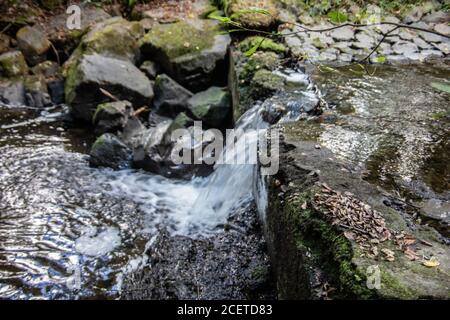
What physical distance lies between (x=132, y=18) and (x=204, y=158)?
535cm

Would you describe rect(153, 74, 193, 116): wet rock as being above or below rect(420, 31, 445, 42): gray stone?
below

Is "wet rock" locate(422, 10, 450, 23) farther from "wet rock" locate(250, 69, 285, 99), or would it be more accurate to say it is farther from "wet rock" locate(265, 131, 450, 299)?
"wet rock" locate(265, 131, 450, 299)

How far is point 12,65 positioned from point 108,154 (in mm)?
3642

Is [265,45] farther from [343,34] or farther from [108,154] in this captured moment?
[108,154]

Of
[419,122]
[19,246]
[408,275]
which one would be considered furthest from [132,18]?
[408,275]

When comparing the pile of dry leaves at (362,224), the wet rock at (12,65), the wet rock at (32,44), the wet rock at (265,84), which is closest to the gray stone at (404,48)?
the wet rock at (265,84)

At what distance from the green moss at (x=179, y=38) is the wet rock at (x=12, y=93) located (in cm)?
268

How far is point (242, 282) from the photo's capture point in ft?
11.4

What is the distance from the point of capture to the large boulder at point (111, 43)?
770 centimetres

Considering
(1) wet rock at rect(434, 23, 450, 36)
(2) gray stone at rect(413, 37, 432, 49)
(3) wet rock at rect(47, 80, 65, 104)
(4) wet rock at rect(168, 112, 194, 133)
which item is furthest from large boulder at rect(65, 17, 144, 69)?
(1) wet rock at rect(434, 23, 450, 36)

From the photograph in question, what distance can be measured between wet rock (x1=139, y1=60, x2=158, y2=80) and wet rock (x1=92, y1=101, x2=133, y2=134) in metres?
1.30

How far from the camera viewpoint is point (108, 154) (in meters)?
6.07

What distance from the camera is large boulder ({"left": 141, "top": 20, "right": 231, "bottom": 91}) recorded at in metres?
7.41

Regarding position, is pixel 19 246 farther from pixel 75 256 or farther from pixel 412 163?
pixel 412 163
